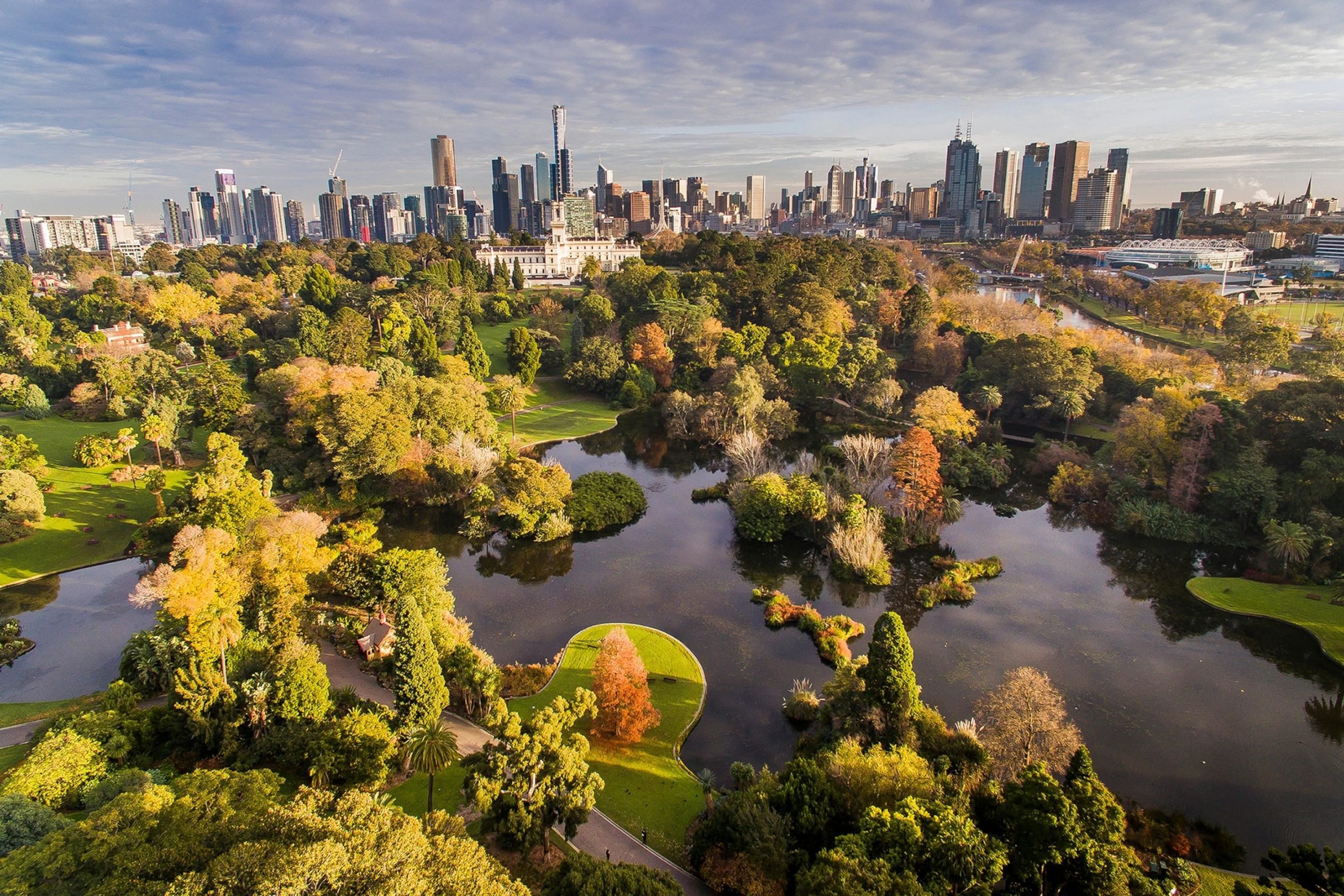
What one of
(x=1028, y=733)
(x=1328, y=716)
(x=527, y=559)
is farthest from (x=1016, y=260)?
(x=1028, y=733)

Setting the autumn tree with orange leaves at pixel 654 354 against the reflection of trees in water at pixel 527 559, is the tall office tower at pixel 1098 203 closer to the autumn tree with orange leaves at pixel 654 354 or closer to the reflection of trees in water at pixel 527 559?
the autumn tree with orange leaves at pixel 654 354

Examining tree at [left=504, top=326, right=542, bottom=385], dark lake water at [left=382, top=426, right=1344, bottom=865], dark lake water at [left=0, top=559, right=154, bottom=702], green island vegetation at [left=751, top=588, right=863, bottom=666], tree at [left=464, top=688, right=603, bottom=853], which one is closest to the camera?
tree at [left=464, top=688, right=603, bottom=853]

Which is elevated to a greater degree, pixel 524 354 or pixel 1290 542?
pixel 524 354

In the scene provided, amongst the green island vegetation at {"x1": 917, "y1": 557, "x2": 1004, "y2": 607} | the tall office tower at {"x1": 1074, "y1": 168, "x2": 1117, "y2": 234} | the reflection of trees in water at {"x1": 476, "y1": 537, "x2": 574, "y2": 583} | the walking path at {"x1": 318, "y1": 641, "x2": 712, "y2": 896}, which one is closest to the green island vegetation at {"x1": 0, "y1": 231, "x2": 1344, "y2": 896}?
the green island vegetation at {"x1": 917, "y1": 557, "x2": 1004, "y2": 607}

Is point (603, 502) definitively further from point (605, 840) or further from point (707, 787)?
point (605, 840)

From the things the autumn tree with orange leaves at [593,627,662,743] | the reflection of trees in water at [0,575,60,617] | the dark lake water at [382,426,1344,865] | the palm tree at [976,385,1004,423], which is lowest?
the dark lake water at [382,426,1344,865]

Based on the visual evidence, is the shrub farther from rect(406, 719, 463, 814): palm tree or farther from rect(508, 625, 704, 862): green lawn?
rect(406, 719, 463, 814): palm tree

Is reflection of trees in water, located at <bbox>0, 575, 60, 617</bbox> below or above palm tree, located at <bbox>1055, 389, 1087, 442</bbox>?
below
